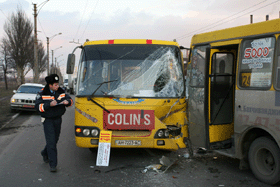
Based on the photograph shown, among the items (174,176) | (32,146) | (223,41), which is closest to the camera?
(174,176)

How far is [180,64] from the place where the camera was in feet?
22.3

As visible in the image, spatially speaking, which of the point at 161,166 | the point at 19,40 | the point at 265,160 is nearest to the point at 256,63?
the point at 265,160

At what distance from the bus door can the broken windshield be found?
0.67 meters

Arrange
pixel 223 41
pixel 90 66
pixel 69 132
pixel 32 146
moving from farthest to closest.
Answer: pixel 69 132, pixel 32 146, pixel 90 66, pixel 223 41

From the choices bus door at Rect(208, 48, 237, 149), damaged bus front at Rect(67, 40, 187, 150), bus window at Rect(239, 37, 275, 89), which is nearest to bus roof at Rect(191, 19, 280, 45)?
bus window at Rect(239, 37, 275, 89)

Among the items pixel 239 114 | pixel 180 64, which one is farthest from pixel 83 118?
pixel 239 114

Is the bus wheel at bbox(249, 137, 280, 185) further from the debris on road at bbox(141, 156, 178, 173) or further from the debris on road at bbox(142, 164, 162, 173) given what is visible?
the debris on road at bbox(142, 164, 162, 173)

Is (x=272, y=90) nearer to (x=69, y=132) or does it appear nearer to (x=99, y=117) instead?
(x=99, y=117)

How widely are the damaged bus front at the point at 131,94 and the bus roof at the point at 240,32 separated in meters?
0.60

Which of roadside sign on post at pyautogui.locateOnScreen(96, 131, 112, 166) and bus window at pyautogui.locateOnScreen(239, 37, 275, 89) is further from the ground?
bus window at pyautogui.locateOnScreen(239, 37, 275, 89)

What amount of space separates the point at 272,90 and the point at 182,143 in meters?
2.17

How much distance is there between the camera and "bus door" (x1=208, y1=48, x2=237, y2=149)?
6336 mm

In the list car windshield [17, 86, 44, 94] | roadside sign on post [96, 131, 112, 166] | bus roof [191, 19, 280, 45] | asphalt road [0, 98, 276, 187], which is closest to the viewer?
bus roof [191, 19, 280, 45]

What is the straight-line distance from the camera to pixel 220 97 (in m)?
6.46
